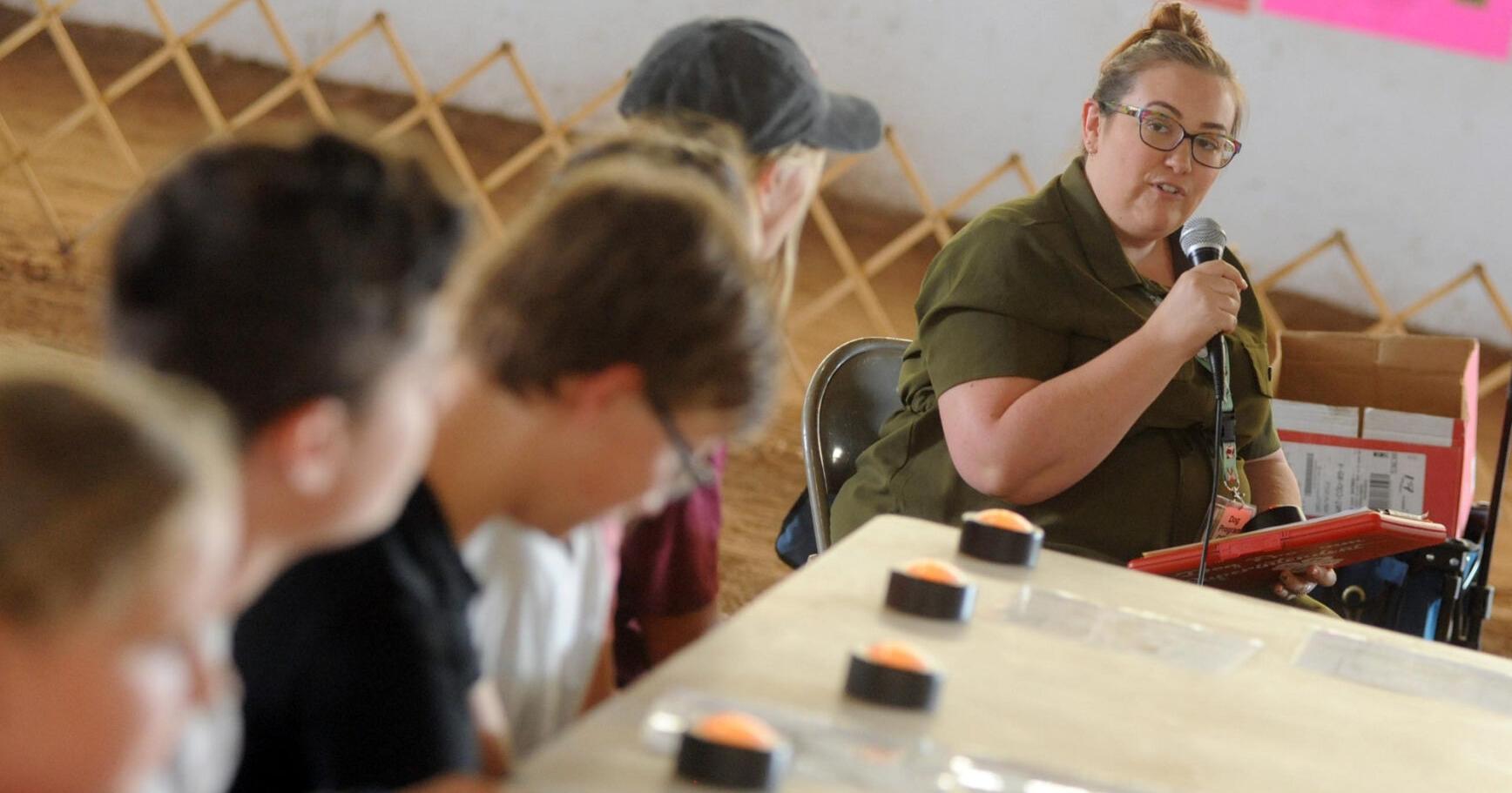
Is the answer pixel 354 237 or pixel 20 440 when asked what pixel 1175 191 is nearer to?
pixel 354 237

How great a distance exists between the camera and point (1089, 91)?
4.48 metres

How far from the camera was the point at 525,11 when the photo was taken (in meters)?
4.90

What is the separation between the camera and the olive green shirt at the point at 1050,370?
1.65 meters

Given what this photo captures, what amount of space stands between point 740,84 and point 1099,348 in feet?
1.78

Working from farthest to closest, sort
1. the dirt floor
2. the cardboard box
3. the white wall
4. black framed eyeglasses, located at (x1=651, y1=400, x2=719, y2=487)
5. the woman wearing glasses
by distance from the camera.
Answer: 1. the white wall
2. the dirt floor
3. the cardboard box
4. the woman wearing glasses
5. black framed eyeglasses, located at (x1=651, y1=400, x2=719, y2=487)

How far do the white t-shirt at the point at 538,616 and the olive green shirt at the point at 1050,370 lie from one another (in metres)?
0.66

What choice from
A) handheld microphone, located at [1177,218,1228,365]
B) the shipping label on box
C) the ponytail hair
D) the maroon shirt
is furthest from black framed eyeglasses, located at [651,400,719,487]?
the shipping label on box

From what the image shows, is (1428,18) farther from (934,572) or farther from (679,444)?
(679,444)

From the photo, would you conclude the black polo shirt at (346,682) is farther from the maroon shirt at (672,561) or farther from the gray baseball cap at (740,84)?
the gray baseball cap at (740,84)

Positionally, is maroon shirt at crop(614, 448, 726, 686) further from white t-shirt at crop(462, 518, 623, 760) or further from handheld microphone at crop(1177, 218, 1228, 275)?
handheld microphone at crop(1177, 218, 1228, 275)

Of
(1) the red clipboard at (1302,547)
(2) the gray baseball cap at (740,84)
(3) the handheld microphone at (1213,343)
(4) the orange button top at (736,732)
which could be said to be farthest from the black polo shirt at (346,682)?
(3) the handheld microphone at (1213,343)

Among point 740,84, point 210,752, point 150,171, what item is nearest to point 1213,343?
point 740,84

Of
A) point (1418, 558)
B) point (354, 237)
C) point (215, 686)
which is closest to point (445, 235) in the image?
point (354, 237)

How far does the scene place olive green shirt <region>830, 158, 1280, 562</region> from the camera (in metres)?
1.65
